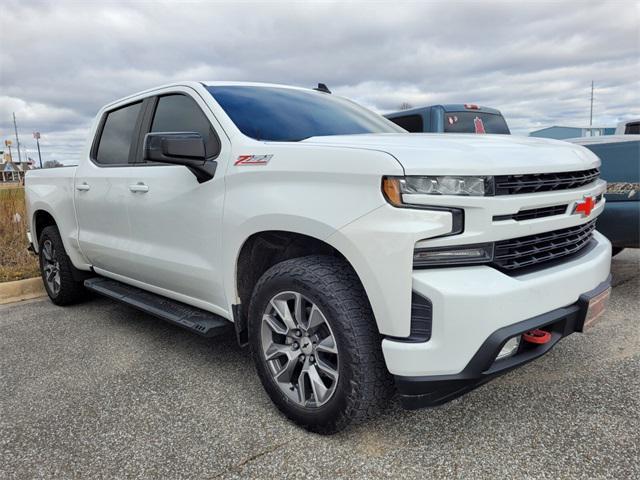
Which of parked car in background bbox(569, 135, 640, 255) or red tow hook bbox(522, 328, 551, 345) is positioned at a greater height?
parked car in background bbox(569, 135, 640, 255)

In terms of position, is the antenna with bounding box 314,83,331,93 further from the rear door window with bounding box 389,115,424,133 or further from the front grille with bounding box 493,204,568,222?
the rear door window with bounding box 389,115,424,133

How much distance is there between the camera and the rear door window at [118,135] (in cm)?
376

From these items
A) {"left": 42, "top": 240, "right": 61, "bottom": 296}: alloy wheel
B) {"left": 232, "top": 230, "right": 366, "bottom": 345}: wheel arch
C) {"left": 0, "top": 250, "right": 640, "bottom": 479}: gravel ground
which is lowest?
{"left": 0, "top": 250, "right": 640, "bottom": 479}: gravel ground

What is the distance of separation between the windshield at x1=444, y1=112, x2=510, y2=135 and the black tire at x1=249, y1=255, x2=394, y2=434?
4.91 metres

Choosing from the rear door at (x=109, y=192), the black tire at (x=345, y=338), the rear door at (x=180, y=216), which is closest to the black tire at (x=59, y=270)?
the rear door at (x=109, y=192)

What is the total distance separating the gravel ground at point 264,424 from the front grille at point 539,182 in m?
1.12

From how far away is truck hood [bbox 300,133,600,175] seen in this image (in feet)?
6.45

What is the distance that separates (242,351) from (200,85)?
1.78 m

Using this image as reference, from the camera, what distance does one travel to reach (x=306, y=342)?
7.86ft

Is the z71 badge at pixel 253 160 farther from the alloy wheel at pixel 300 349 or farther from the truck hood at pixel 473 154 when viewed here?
the alloy wheel at pixel 300 349

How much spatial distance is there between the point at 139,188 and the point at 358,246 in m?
1.87

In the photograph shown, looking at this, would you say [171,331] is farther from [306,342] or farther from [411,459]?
[411,459]

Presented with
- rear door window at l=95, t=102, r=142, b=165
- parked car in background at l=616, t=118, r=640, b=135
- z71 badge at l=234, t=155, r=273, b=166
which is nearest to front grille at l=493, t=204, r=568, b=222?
z71 badge at l=234, t=155, r=273, b=166

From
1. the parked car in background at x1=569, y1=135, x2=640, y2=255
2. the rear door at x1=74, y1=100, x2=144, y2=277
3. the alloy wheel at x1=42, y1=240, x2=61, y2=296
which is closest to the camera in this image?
the rear door at x1=74, y1=100, x2=144, y2=277
